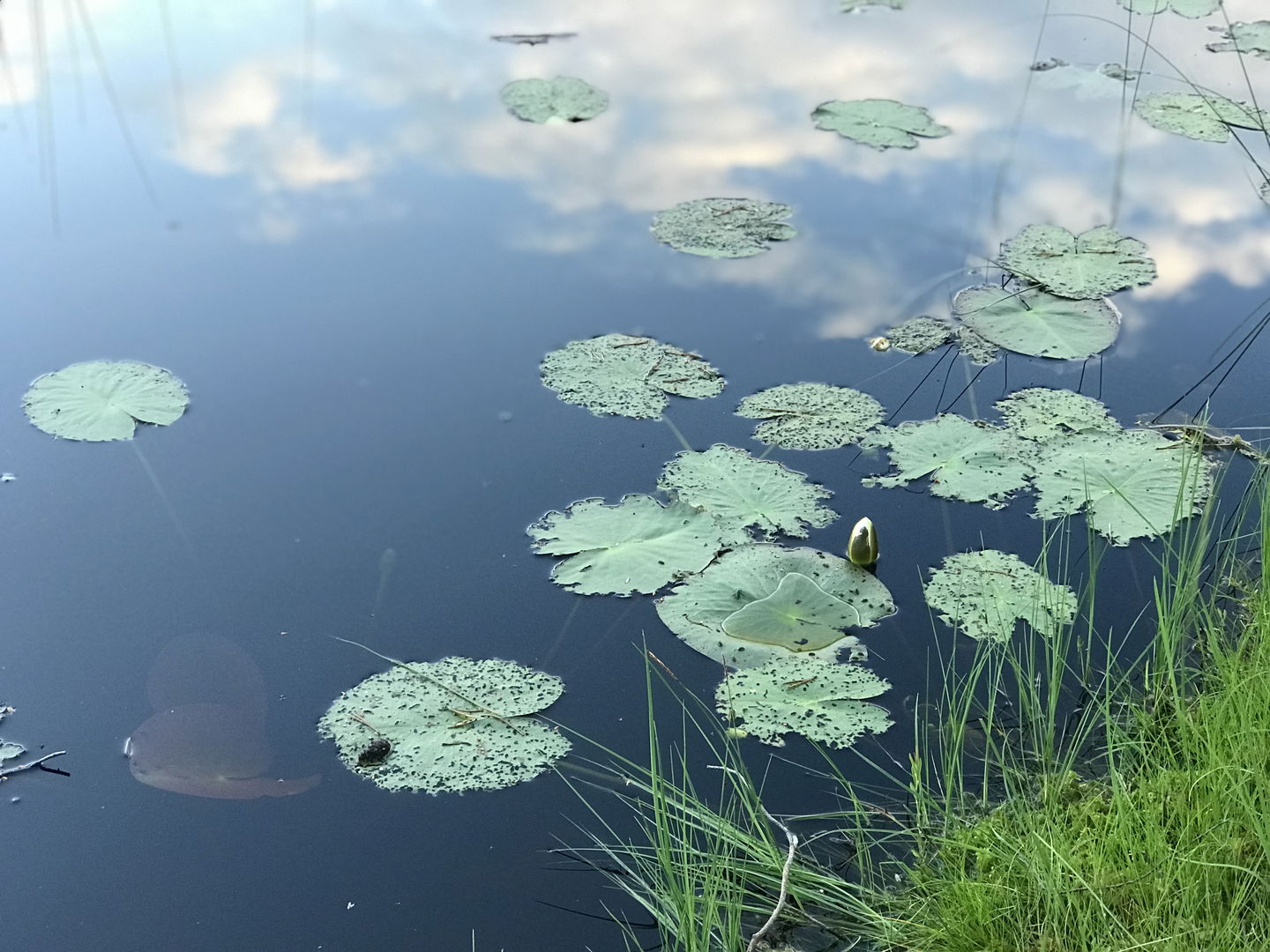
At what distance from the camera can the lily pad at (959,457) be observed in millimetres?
2627

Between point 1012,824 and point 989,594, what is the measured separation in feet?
1.92

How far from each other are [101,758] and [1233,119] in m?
4.05

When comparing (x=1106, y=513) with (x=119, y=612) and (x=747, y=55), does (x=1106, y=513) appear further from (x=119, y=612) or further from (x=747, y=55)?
(x=747, y=55)

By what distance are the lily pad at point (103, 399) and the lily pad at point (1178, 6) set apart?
4239 mm

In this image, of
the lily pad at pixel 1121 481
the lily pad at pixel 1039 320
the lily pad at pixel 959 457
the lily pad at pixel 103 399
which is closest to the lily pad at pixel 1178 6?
the lily pad at pixel 1039 320

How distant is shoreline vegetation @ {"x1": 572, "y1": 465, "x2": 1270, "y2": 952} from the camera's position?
158 cm

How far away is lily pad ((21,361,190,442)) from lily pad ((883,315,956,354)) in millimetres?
1751

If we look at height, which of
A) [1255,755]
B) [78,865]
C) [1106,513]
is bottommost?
[78,865]

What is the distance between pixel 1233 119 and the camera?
4.23m

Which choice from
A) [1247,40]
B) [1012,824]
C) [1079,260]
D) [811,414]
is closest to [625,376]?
[811,414]

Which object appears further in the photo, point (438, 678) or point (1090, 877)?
point (438, 678)

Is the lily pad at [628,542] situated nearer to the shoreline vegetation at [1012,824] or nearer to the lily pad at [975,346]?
the shoreline vegetation at [1012,824]

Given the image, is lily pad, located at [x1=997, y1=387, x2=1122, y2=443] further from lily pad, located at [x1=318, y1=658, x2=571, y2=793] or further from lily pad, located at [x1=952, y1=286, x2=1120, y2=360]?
lily pad, located at [x1=318, y1=658, x2=571, y2=793]

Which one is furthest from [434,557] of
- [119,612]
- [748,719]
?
[748,719]
